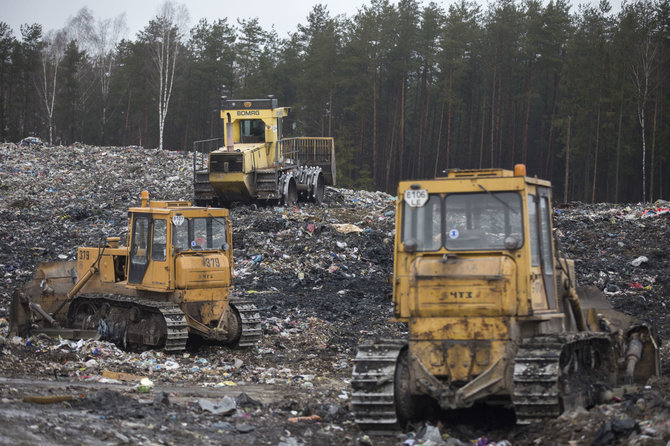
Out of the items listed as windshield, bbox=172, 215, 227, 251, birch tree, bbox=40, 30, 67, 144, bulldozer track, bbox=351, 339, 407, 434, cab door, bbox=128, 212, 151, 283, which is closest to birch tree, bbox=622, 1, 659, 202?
birch tree, bbox=40, 30, 67, 144

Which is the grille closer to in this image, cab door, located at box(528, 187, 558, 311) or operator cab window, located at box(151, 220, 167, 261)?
operator cab window, located at box(151, 220, 167, 261)

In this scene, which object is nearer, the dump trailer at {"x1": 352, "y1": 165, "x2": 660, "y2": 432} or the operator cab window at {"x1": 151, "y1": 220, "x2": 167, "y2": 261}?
the dump trailer at {"x1": 352, "y1": 165, "x2": 660, "y2": 432}

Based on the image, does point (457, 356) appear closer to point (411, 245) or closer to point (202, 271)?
point (411, 245)

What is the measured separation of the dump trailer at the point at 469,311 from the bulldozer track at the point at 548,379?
0.01m

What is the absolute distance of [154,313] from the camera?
1221 cm

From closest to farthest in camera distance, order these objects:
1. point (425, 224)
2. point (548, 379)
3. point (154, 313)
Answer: point (548, 379) < point (425, 224) < point (154, 313)

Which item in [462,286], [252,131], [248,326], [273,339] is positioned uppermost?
[252,131]

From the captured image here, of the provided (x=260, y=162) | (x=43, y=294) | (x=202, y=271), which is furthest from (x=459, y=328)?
(x=260, y=162)

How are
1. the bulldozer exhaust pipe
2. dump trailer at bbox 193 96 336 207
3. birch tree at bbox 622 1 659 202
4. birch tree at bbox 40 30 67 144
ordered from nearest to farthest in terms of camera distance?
the bulldozer exhaust pipe < dump trailer at bbox 193 96 336 207 < birch tree at bbox 622 1 659 202 < birch tree at bbox 40 30 67 144

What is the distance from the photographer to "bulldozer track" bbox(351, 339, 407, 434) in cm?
741

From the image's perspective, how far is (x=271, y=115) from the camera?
26266 millimetres

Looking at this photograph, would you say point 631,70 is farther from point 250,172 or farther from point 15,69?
point 15,69

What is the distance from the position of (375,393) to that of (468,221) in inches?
68.8

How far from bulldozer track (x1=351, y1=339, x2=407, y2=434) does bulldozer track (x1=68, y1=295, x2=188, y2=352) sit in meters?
4.69
